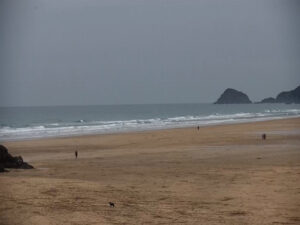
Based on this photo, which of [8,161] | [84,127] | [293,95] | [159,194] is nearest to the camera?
[159,194]

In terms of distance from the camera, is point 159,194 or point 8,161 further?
point 8,161

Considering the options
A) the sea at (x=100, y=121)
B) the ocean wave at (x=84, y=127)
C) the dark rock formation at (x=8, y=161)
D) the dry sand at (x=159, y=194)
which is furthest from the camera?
the sea at (x=100, y=121)

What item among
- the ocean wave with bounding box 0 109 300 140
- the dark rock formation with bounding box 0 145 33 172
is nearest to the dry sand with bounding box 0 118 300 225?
the dark rock formation with bounding box 0 145 33 172

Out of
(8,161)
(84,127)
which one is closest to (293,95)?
(84,127)

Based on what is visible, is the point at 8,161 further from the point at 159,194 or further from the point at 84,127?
the point at 84,127

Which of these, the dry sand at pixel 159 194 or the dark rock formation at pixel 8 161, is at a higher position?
the dark rock formation at pixel 8 161

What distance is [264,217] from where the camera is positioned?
6496 millimetres

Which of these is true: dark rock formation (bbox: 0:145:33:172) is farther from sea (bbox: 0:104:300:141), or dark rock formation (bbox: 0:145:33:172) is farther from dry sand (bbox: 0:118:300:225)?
sea (bbox: 0:104:300:141)

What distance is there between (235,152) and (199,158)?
2.32 meters

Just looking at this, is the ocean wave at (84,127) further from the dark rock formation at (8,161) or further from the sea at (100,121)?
the dark rock formation at (8,161)

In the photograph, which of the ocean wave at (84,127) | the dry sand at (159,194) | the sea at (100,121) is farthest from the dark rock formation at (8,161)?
the ocean wave at (84,127)

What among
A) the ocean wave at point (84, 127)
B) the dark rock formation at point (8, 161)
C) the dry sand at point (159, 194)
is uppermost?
the ocean wave at point (84, 127)

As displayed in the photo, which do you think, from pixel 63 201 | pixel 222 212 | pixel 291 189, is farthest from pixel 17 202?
pixel 291 189

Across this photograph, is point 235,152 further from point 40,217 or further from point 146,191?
point 40,217
